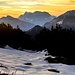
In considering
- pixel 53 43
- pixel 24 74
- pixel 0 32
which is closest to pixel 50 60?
pixel 24 74

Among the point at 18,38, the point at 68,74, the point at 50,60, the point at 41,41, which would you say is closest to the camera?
the point at 68,74

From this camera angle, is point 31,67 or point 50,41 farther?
point 50,41

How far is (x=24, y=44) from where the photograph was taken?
63.2m

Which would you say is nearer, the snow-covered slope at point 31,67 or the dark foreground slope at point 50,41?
the snow-covered slope at point 31,67

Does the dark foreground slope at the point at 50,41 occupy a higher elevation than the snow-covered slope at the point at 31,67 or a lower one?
higher

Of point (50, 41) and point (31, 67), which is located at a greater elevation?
point (50, 41)

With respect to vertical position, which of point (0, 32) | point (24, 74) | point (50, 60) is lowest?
point (24, 74)

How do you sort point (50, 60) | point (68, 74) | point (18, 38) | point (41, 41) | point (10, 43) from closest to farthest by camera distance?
point (68, 74)
point (50, 60)
point (41, 41)
point (10, 43)
point (18, 38)

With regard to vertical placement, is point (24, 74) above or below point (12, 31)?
below

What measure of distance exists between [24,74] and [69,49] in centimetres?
2039

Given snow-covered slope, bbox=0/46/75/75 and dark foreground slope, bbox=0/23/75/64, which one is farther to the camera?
dark foreground slope, bbox=0/23/75/64

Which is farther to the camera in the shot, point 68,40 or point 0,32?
point 0,32

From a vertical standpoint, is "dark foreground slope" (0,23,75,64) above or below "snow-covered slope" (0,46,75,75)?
above

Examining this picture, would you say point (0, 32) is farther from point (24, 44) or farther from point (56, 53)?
point (56, 53)
